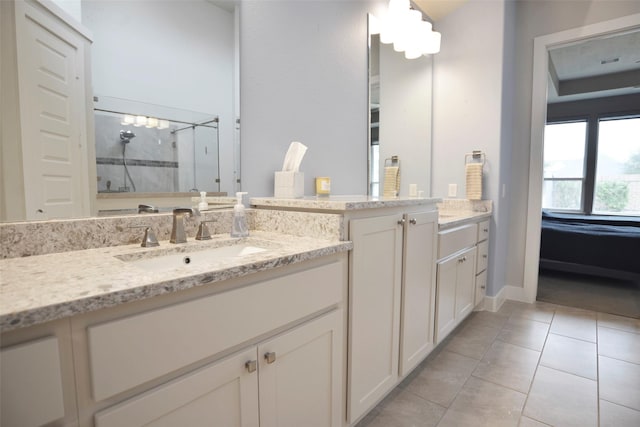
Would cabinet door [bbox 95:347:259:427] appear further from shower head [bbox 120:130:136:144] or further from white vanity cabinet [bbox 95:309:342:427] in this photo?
shower head [bbox 120:130:136:144]

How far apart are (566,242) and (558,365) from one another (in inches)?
84.8

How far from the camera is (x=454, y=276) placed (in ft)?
6.90

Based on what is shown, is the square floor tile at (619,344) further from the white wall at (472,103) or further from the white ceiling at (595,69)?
the white ceiling at (595,69)

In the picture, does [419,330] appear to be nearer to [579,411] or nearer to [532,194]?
[579,411]

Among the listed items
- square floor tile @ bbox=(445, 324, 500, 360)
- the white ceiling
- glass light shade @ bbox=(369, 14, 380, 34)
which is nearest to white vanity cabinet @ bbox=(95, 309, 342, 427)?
square floor tile @ bbox=(445, 324, 500, 360)

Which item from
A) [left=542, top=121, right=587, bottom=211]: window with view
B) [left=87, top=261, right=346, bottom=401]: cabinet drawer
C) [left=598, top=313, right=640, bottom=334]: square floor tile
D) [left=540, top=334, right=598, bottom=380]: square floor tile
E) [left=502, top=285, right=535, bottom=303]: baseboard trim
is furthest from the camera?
[left=542, top=121, right=587, bottom=211]: window with view

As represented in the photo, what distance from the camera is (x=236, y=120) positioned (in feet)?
4.89

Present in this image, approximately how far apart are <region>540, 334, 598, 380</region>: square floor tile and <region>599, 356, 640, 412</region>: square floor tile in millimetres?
46

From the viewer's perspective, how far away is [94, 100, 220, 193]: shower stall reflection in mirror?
3.63 feet

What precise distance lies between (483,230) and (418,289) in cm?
129

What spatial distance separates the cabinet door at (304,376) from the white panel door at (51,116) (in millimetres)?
795

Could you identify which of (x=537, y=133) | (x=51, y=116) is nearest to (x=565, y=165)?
(x=537, y=133)

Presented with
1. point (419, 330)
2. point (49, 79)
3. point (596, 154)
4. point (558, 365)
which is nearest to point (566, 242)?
point (558, 365)

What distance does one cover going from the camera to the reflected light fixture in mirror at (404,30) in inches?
A: 88.3
